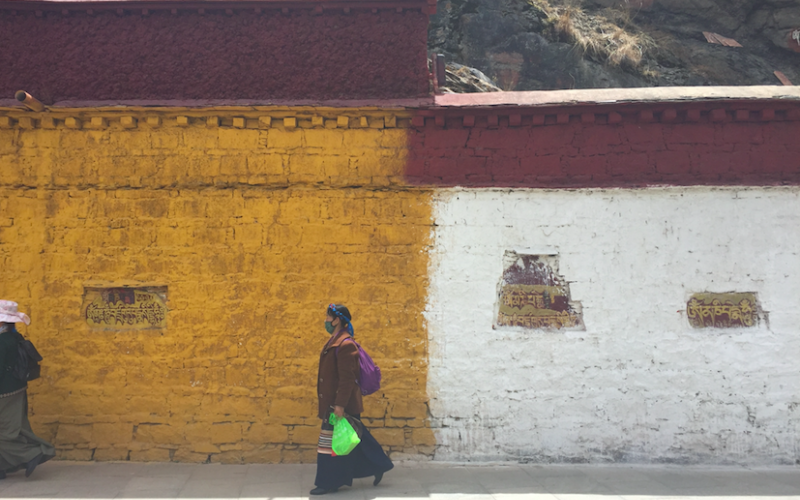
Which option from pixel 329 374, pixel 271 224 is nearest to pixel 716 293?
pixel 329 374

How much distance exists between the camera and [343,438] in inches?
187

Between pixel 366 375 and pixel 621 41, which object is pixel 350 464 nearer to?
pixel 366 375

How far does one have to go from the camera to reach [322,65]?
6.15 metres

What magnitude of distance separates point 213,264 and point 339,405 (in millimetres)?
2079

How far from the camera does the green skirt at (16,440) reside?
5129 mm

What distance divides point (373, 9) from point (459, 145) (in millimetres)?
1661

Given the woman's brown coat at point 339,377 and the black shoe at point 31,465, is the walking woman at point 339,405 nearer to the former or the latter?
the woman's brown coat at point 339,377

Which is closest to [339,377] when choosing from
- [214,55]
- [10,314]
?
[10,314]

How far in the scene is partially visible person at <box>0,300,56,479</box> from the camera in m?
5.13

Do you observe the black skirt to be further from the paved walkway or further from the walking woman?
the paved walkway

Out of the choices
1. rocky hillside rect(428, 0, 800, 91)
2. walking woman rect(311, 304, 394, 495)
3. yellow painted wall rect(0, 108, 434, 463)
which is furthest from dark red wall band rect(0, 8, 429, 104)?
rocky hillside rect(428, 0, 800, 91)

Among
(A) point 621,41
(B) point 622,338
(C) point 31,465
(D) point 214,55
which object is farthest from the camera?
(A) point 621,41

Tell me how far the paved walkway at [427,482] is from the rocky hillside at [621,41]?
8.61m

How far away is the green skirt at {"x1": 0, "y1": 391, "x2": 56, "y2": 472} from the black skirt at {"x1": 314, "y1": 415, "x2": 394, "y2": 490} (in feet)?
8.12
